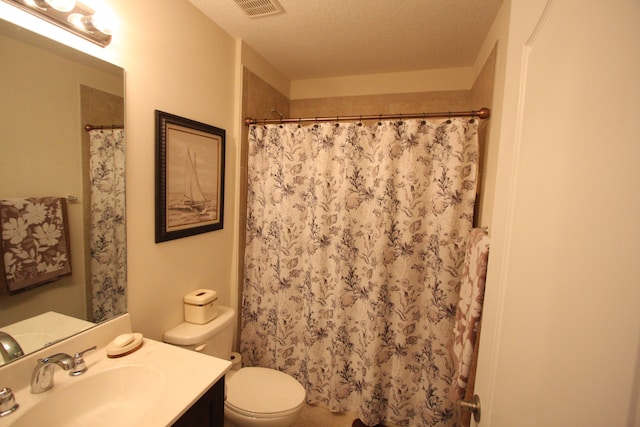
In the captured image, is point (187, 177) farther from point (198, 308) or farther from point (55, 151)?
point (198, 308)

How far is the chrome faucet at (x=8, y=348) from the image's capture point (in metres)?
0.82

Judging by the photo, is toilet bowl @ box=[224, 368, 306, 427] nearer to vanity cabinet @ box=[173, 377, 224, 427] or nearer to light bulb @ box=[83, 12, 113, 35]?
vanity cabinet @ box=[173, 377, 224, 427]

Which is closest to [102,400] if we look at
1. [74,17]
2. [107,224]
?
[107,224]

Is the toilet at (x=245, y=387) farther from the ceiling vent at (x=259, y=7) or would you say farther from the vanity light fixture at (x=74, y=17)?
the ceiling vent at (x=259, y=7)

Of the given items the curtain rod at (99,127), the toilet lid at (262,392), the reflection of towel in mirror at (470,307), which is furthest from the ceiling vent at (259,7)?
the toilet lid at (262,392)

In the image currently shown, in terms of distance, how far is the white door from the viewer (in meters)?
0.32

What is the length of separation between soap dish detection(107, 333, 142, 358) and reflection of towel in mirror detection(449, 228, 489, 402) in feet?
4.47

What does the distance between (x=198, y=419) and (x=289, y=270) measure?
1001mm

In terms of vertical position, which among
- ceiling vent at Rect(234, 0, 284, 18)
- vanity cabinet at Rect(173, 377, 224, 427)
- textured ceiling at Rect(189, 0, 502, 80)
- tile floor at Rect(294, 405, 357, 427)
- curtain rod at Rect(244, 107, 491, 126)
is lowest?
tile floor at Rect(294, 405, 357, 427)

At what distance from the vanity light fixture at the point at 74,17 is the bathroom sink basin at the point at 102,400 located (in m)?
1.23

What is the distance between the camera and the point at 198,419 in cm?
95

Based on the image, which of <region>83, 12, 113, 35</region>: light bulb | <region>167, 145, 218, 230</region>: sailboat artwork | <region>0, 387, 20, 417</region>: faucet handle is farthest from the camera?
<region>167, 145, 218, 230</region>: sailboat artwork

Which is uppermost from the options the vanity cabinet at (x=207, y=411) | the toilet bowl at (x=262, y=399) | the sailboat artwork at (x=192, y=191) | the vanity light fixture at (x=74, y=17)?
the vanity light fixture at (x=74, y=17)

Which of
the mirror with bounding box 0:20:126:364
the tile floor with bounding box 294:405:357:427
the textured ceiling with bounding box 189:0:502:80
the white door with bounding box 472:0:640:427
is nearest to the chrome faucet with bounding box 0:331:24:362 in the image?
the mirror with bounding box 0:20:126:364
